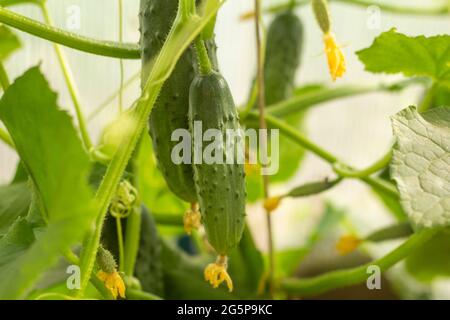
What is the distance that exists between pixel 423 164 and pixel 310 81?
4.84 feet

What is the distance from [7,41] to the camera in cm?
100

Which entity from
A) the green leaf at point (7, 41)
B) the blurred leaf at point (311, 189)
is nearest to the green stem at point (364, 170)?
the blurred leaf at point (311, 189)

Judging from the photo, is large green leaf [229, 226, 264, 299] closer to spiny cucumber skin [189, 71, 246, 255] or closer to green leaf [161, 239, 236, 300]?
green leaf [161, 239, 236, 300]

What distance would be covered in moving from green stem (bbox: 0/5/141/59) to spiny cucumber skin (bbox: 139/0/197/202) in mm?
33

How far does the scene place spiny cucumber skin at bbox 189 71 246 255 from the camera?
0.70 m

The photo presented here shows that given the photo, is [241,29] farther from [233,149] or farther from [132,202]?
[233,149]

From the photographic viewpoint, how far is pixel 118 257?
90 centimetres

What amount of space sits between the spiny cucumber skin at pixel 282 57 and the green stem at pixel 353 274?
11.0 inches

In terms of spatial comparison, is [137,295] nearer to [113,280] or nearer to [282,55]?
[113,280]

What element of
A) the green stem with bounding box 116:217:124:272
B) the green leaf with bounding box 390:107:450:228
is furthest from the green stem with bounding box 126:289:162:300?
the green leaf with bounding box 390:107:450:228

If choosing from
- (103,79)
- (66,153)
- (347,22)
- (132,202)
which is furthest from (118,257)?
(347,22)

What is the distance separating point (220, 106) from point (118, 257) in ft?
0.90

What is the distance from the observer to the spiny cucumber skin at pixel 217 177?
2.31 ft

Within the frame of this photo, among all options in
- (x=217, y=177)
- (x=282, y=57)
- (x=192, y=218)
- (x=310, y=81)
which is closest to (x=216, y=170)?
(x=217, y=177)
